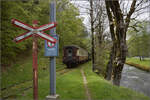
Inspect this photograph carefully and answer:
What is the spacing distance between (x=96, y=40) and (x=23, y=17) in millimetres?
9363

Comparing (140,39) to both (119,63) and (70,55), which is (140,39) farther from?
(70,55)

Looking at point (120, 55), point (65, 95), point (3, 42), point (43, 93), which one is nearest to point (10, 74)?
point (3, 42)

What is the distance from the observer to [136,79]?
9070 mm

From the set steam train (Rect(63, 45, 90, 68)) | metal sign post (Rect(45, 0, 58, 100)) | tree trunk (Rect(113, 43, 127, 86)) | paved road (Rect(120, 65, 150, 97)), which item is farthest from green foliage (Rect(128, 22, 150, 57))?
steam train (Rect(63, 45, 90, 68))

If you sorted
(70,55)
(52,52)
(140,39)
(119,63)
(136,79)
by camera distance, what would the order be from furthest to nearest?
(70,55)
(136,79)
(140,39)
(119,63)
(52,52)

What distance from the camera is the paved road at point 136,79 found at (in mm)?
7391

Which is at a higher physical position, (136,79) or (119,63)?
(119,63)

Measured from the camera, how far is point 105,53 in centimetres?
1698

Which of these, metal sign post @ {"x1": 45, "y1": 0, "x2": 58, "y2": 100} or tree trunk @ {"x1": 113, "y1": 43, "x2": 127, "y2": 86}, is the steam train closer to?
tree trunk @ {"x1": 113, "y1": 43, "x2": 127, "y2": 86}

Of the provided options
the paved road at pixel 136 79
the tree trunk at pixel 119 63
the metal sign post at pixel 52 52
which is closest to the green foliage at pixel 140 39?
the tree trunk at pixel 119 63

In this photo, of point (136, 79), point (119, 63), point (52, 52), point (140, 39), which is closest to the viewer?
point (52, 52)

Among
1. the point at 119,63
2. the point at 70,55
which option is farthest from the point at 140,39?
the point at 70,55

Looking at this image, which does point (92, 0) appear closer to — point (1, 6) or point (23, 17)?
point (23, 17)

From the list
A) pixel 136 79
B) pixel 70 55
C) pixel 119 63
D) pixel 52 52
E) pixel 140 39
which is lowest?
pixel 136 79
